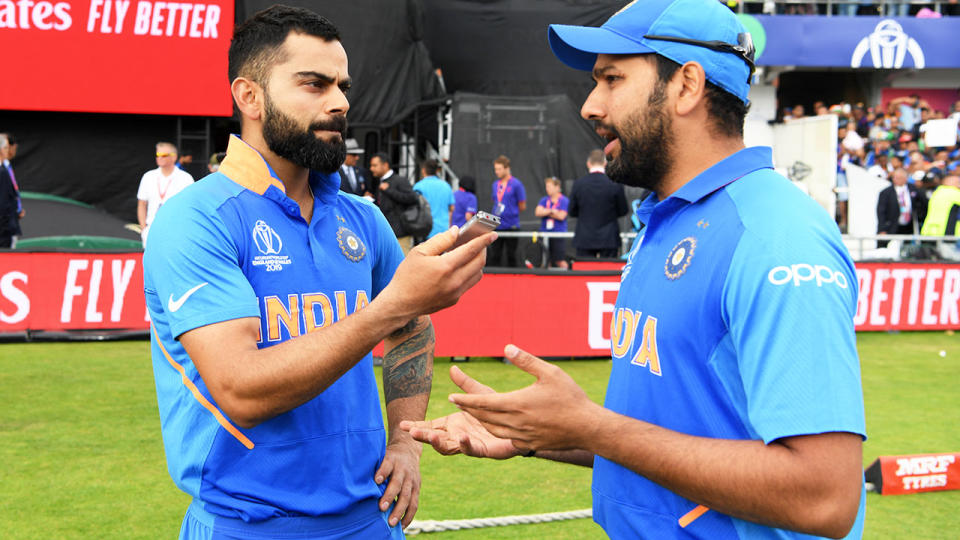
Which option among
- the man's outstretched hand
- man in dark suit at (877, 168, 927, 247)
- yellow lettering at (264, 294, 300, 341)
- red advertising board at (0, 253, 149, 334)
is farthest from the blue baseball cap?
man in dark suit at (877, 168, 927, 247)

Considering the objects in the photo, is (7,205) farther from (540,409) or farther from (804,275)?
(804,275)

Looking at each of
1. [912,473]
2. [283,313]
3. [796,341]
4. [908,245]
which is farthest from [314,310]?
[908,245]

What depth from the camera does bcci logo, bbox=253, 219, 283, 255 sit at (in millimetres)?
2727

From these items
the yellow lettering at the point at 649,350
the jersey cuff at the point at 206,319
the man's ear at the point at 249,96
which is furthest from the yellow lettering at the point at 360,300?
the yellow lettering at the point at 649,350

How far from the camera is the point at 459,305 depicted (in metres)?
10.8

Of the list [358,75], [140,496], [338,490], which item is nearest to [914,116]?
[358,75]

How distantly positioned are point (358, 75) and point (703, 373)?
16.8 m

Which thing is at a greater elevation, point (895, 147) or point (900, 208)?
point (895, 147)

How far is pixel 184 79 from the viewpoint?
54.8ft

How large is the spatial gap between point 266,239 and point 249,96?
1.62 ft

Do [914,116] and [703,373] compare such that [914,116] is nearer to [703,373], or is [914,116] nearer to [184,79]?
[184,79]

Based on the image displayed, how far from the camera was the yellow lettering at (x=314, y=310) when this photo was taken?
274cm

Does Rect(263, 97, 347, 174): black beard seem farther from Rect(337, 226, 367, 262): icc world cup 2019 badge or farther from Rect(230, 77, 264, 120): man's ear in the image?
Rect(337, 226, 367, 262): icc world cup 2019 badge

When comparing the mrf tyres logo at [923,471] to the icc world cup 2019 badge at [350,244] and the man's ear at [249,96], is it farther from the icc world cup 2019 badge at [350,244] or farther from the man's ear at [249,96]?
the man's ear at [249,96]
